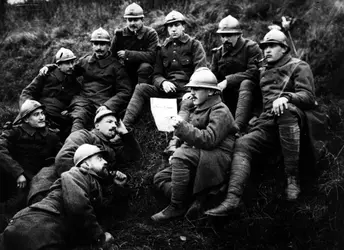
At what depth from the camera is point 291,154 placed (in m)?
5.29

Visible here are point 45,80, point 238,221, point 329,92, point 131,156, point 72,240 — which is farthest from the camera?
point 45,80

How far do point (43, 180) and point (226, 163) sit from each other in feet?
7.84

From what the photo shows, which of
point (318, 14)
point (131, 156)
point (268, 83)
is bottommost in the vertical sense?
point (131, 156)

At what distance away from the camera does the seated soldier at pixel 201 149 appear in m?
5.01

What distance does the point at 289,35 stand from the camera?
316 inches

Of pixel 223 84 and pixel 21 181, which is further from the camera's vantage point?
pixel 223 84

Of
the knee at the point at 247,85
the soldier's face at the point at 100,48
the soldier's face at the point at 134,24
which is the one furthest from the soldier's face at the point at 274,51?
the soldier's face at the point at 100,48

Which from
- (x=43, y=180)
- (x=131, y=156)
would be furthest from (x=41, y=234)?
(x=131, y=156)

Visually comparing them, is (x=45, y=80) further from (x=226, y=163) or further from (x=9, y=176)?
(x=226, y=163)

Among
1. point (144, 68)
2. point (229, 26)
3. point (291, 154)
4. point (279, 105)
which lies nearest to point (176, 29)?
point (144, 68)

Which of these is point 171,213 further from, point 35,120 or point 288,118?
point 35,120

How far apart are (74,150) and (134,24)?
319 centimetres

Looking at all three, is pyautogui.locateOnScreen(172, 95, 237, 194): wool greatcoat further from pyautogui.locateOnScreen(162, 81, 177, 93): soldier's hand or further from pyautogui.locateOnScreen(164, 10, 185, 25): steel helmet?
pyautogui.locateOnScreen(164, 10, 185, 25): steel helmet

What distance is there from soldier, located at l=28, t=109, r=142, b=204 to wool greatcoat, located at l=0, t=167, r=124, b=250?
780 millimetres
